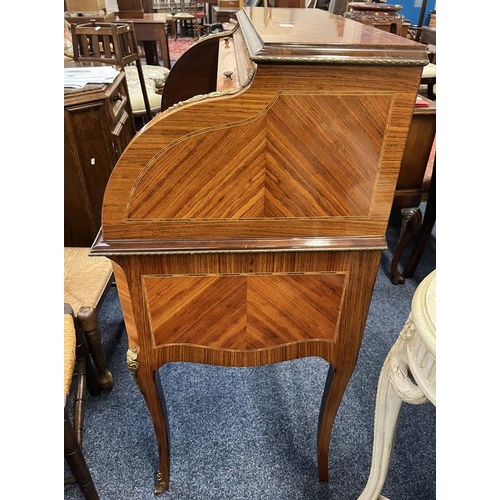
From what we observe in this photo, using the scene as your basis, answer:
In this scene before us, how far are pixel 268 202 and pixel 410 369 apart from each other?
14.5 inches

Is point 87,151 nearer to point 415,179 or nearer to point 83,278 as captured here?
point 83,278

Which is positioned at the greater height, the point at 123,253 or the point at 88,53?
the point at 88,53

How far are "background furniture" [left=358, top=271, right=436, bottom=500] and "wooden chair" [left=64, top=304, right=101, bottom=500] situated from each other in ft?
2.23

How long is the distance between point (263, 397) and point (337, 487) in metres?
0.37

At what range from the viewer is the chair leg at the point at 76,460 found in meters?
0.89

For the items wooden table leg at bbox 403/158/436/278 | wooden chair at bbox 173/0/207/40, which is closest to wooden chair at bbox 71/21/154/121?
wooden table leg at bbox 403/158/436/278

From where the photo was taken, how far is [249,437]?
4.31 ft

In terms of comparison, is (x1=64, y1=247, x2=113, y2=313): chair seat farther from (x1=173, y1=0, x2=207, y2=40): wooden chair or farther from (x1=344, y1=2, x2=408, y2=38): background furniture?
(x1=173, y1=0, x2=207, y2=40): wooden chair

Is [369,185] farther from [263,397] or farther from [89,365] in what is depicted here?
[89,365]

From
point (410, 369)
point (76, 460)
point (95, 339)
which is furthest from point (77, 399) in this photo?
point (410, 369)

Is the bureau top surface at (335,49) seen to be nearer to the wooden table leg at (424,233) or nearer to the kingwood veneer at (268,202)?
the kingwood veneer at (268,202)

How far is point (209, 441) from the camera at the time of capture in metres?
1.30

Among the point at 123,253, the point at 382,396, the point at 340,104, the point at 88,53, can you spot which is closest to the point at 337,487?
the point at 382,396

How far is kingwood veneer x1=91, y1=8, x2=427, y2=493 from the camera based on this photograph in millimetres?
606
